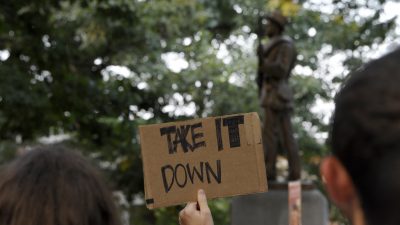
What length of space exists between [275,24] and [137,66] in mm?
3814

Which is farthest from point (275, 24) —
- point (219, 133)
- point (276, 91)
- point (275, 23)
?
point (219, 133)

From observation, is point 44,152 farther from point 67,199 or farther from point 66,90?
point 66,90

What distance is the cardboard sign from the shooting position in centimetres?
239

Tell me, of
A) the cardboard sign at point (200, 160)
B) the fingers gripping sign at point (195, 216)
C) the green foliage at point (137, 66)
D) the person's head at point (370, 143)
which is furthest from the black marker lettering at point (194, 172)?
the green foliage at point (137, 66)

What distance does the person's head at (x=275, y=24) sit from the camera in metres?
9.64

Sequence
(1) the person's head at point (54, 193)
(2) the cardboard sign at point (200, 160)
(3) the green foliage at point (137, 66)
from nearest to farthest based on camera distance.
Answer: (1) the person's head at point (54, 193) < (2) the cardboard sign at point (200, 160) < (3) the green foliage at point (137, 66)

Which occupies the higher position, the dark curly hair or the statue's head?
the statue's head

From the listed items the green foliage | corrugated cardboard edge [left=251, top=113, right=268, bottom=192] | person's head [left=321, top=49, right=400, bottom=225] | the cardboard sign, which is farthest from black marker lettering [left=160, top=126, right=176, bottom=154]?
the green foliage

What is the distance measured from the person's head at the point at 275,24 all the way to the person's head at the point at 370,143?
28.3 feet

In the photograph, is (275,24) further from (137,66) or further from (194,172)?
(194,172)

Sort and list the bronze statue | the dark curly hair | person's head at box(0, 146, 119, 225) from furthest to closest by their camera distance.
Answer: the bronze statue, person's head at box(0, 146, 119, 225), the dark curly hair

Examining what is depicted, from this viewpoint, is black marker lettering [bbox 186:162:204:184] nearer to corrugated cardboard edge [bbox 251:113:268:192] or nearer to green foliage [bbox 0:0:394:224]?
corrugated cardboard edge [bbox 251:113:268:192]

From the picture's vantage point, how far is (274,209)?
9.70 metres

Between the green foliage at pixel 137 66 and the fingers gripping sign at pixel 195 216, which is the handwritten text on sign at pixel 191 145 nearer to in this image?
the fingers gripping sign at pixel 195 216
